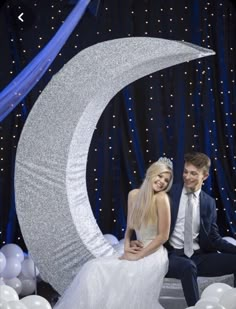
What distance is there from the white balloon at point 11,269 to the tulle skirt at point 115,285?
157 centimetres

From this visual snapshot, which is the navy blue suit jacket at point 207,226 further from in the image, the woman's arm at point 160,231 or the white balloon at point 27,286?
the white balloon at point 27,286

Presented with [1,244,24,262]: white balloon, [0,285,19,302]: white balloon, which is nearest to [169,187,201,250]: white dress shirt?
[0,285,19,302]: white balloon

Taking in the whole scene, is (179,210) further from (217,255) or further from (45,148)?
(45,148)

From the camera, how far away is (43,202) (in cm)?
502

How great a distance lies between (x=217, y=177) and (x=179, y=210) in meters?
2.73

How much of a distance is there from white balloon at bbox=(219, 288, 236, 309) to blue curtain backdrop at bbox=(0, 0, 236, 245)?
136 inches

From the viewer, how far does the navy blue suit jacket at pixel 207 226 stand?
4930mm

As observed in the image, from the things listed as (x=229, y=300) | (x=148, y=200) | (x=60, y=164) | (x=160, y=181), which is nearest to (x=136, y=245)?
(x=148, y=200)

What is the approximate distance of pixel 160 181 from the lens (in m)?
4.80

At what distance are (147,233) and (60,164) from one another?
76 centimetres

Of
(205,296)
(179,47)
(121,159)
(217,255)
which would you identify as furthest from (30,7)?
(205,296)

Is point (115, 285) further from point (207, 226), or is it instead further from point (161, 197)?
point (207, 226)

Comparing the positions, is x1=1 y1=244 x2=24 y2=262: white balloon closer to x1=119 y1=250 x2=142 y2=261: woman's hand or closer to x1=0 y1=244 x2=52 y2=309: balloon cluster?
x1=0 y1=244 x2=52 y2=309: balloon cluster

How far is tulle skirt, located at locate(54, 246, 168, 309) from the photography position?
4.53 metres
